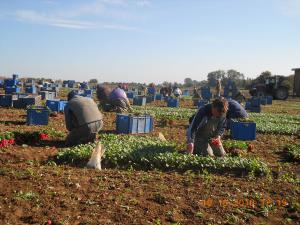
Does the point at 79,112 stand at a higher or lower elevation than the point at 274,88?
lower

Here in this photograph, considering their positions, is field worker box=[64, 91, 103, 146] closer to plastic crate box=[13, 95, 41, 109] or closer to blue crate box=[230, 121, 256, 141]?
blue crate box=[230, 121, 256, 141]

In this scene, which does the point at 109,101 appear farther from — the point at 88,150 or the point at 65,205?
the point at 65,205

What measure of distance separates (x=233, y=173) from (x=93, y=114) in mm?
3772

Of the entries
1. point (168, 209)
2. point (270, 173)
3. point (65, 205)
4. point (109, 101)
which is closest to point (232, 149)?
point (270, 173)

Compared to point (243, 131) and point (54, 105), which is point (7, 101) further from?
point (243, 131)

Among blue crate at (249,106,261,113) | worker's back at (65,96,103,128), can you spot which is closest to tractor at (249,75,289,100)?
blue crate at (249,106,261,113)

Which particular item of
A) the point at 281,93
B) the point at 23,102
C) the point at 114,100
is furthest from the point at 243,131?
the point at 281,93

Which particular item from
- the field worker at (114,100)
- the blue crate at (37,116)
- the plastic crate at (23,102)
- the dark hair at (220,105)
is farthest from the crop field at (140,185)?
the plastic crate at (23,102)

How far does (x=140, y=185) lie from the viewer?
7207 mm

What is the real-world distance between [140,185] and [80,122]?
3485 millimetres

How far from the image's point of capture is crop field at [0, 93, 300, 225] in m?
5.86
